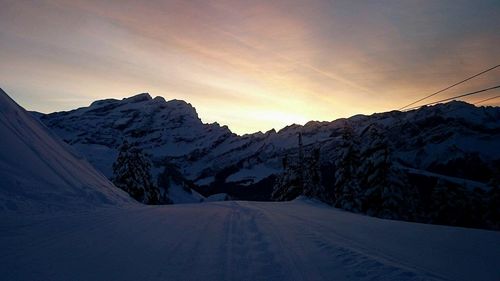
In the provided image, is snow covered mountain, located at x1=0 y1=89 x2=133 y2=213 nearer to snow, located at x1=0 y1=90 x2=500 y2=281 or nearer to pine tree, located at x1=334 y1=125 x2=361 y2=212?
snow, located at x1=0 y1=90 x2=500 y2=281

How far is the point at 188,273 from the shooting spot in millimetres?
5855

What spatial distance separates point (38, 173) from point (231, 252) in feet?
38.1

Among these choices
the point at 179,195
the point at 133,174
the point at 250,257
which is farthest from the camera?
the point at 179,195

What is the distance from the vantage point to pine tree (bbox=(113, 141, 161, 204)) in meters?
41.8

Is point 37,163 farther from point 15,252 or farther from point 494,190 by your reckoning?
point 494,190

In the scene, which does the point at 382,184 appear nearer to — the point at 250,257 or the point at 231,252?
the point at 231,252

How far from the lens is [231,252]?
7496 mm

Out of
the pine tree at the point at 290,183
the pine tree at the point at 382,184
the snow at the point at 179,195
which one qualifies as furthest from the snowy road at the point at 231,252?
the snow at the point at 179,195

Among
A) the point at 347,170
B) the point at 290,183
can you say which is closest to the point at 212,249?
the point at 347,170

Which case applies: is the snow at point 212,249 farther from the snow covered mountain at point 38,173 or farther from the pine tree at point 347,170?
the pine tree at point 347,170

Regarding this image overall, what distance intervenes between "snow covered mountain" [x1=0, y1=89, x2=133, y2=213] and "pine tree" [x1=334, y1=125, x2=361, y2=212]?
22385 mm

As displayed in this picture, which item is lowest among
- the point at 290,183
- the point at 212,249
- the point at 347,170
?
the point at 212,249

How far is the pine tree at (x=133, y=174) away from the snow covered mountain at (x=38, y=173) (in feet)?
60.8

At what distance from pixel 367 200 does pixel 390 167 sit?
10.6 feet
